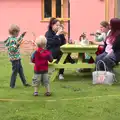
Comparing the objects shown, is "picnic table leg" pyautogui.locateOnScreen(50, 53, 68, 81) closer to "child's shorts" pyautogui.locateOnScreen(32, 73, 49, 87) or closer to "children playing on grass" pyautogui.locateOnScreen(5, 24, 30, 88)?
"children playing on grass" pyautogui.locateOnScreen(5, 24, 30, 88)

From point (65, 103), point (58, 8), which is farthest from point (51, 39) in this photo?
point (58, 8)

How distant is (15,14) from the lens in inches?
875

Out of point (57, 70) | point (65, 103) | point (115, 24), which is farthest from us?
point (57, 70)

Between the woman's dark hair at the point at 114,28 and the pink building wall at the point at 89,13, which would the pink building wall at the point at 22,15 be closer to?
the pink building wall at the point at 89,13

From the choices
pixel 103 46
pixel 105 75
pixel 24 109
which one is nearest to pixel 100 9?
pixel 103 46

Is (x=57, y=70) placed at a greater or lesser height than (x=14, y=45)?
lesser

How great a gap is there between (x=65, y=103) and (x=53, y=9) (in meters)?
15.6

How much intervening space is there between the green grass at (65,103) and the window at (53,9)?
1279cm

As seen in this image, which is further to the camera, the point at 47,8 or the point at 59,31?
the point at 47,8

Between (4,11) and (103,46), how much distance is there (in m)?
12.8

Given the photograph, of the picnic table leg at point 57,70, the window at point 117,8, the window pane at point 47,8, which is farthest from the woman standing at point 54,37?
the window pane at point 47,8

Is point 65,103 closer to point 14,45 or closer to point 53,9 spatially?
point 14,45

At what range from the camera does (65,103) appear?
7.19m

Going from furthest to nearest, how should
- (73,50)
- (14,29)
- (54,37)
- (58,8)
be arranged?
1. (58,8)
2. (54,37)
3. (73,50)
4. (14,29)
